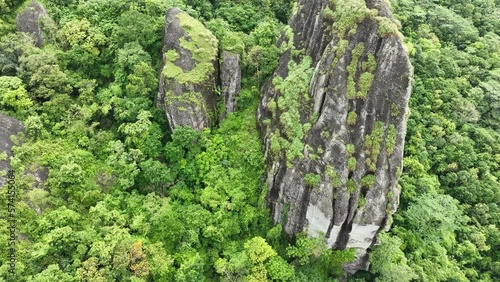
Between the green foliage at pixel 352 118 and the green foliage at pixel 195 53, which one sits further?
the green foliage at pixel 195 53

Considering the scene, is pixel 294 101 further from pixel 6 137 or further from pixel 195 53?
pixel 6 137

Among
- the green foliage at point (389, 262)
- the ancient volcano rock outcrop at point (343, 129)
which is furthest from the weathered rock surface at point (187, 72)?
the green foliage at point (389, 262)

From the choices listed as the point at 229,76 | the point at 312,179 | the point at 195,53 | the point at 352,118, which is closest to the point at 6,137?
the point at 195,53

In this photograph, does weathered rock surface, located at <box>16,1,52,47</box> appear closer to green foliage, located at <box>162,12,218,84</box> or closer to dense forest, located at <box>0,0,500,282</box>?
dense forest, located at <box>0,0,500,282</box>

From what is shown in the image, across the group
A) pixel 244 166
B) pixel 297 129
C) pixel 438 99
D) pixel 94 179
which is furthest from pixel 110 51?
pixel 438 99

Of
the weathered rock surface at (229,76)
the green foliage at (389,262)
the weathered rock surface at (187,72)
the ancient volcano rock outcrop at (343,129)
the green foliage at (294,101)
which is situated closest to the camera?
the ancient volcano rock outcrop at (343,129)

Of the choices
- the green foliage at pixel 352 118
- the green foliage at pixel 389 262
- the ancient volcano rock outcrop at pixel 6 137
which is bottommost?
the green foliage at pixel 389 262

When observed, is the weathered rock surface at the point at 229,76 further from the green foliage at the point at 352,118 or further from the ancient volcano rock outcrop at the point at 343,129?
the green foliage at the point at 352,118
